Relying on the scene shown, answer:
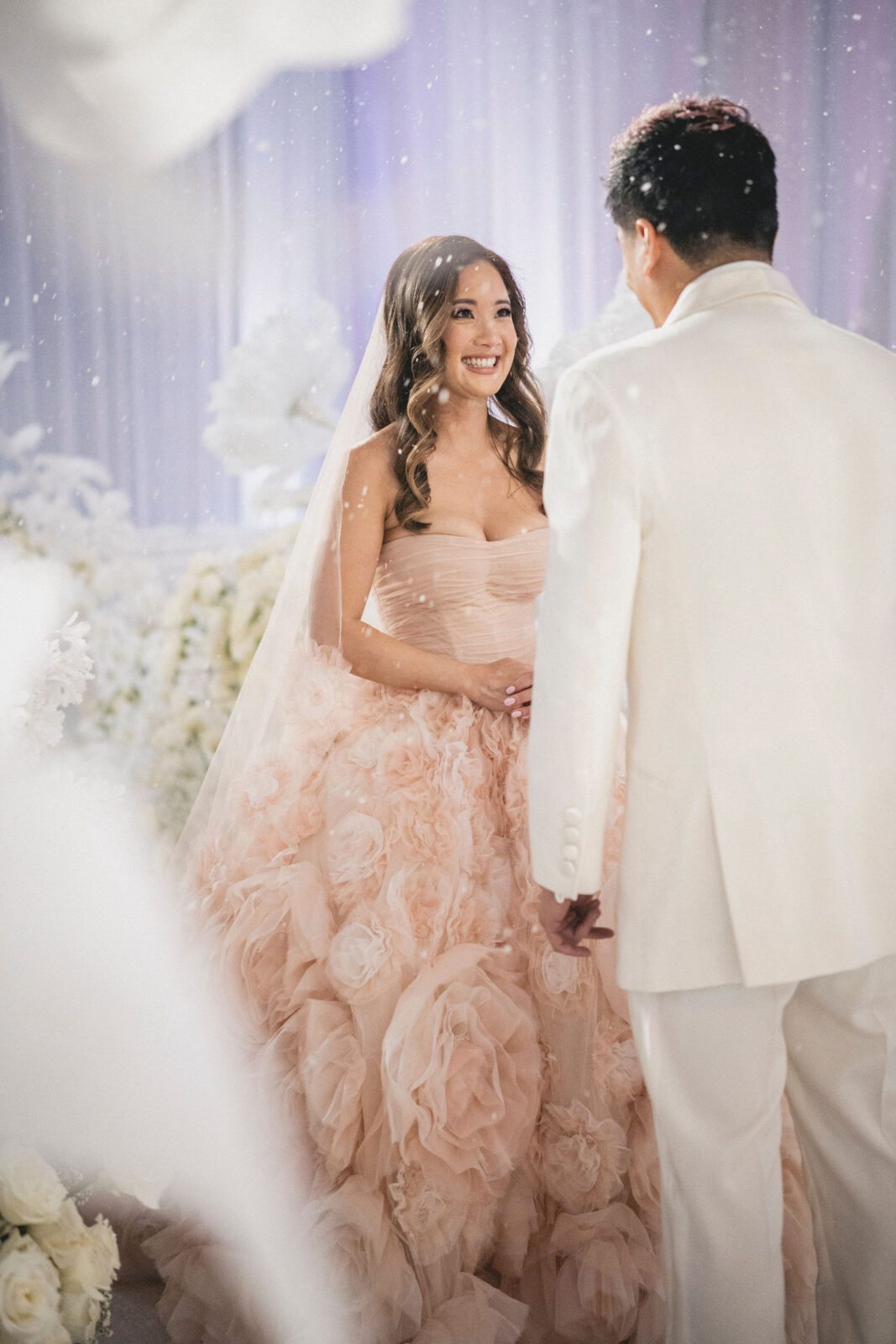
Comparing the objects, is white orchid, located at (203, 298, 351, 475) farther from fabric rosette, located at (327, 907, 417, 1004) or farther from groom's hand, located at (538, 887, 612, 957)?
groom's hand, located at (538, 887, 612, 957)

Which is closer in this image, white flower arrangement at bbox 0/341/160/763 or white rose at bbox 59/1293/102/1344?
white rose at bbox 59/1293/102/1344

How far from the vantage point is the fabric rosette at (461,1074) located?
132 cm

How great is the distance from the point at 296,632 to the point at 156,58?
1051mm

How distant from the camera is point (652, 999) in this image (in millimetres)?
1066

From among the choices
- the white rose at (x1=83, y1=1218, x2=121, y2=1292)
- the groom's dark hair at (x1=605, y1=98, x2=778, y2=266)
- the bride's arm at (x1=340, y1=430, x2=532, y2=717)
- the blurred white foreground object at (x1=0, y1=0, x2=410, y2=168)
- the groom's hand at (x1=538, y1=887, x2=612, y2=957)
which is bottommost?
the white rose at (x1=83, y1=1218, x2=121, y2=1292)

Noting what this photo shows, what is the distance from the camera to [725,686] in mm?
990

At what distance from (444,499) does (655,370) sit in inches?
30.5

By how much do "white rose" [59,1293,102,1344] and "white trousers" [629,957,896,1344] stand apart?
645 millimetres

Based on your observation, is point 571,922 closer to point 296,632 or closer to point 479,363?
point 296,632

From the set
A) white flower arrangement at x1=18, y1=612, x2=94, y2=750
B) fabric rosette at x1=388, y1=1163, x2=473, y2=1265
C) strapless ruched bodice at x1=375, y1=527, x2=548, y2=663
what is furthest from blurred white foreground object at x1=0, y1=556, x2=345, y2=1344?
strapless ruched bodice at x1=375, y1=527, x2=548, y2=663

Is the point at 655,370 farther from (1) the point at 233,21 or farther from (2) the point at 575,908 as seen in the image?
(1) the point at 233,21

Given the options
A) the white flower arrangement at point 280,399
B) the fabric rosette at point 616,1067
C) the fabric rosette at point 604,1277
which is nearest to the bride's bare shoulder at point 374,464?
the white flower arrangement at point 280,399

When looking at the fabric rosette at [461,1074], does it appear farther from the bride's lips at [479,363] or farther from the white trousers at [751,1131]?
the bride's lips at [479,363]

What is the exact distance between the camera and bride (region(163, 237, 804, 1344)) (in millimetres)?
1345
